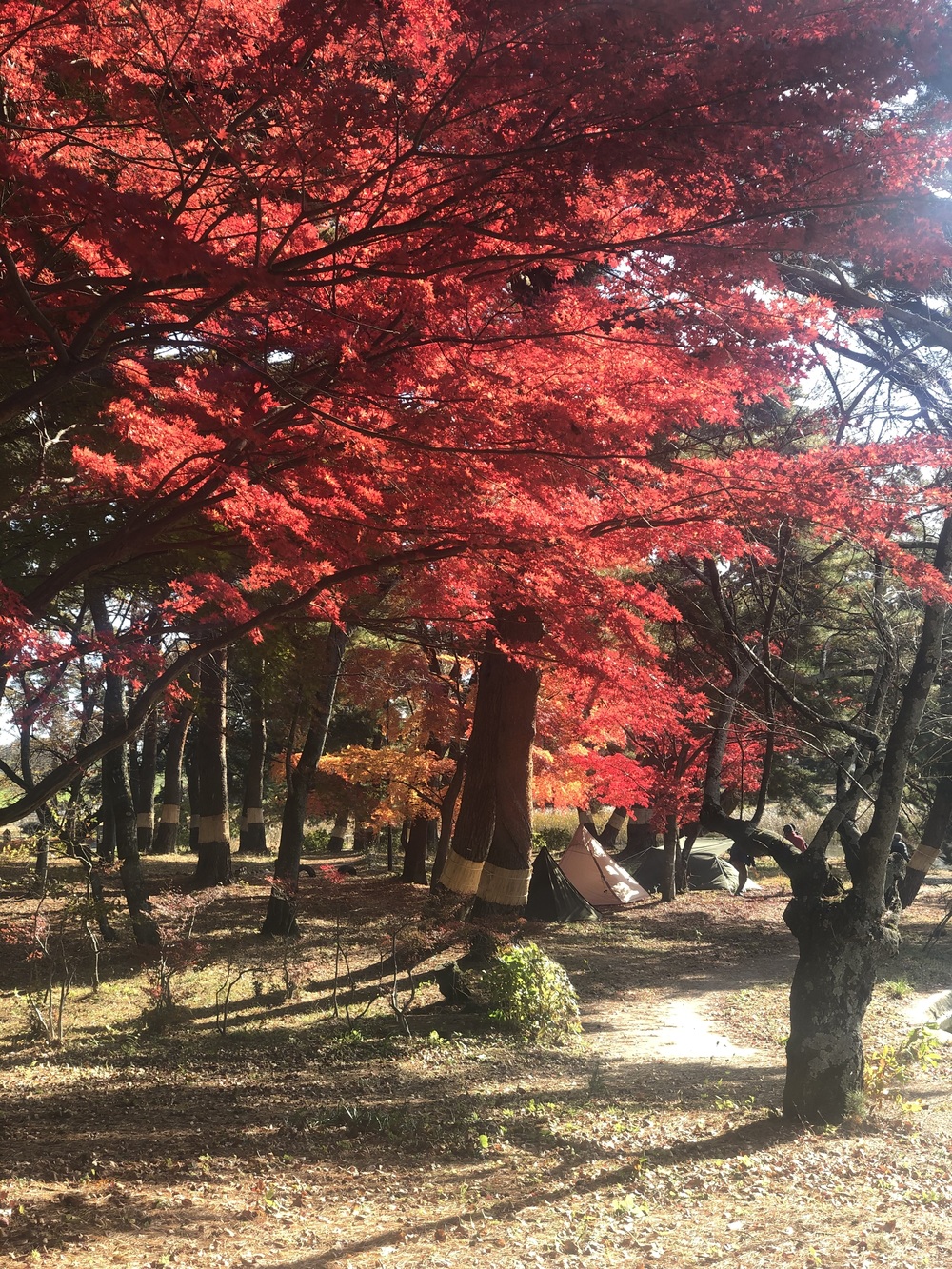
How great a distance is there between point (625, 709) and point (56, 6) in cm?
1199

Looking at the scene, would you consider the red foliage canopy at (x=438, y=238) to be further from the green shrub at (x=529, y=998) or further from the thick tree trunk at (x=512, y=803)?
the green shrub at (x=529, y=998)

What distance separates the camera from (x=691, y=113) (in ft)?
10.5

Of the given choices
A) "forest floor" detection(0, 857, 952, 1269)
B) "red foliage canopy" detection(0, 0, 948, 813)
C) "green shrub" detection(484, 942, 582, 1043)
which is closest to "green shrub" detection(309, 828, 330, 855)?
"forest floor" detection(0, 857, 952, 1269)

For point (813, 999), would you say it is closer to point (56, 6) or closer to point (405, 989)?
point (405, 989)

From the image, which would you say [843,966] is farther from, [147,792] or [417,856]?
[147,792]

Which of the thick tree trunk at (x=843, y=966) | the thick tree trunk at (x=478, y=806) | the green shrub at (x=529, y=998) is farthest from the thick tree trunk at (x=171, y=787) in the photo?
the thick tree trunk at (x=843, y=966)

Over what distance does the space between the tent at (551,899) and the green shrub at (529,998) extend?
8.01 metres

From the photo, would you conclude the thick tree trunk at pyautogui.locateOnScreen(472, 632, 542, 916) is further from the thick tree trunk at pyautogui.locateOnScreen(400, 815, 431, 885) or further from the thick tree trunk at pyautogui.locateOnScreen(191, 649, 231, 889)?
the thick tree trunk at pyautogui.locateOnScreen(400, 815, 431, 885)

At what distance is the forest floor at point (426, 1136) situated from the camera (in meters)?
4.34

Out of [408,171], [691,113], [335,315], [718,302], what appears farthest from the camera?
[718,302]

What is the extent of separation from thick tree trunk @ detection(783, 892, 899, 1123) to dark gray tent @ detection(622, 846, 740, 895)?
16.5 metres

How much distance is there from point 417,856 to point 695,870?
8418mm

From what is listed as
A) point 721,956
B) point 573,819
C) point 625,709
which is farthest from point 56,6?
point 573,819

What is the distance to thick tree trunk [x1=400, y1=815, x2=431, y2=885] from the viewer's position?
20.1m
